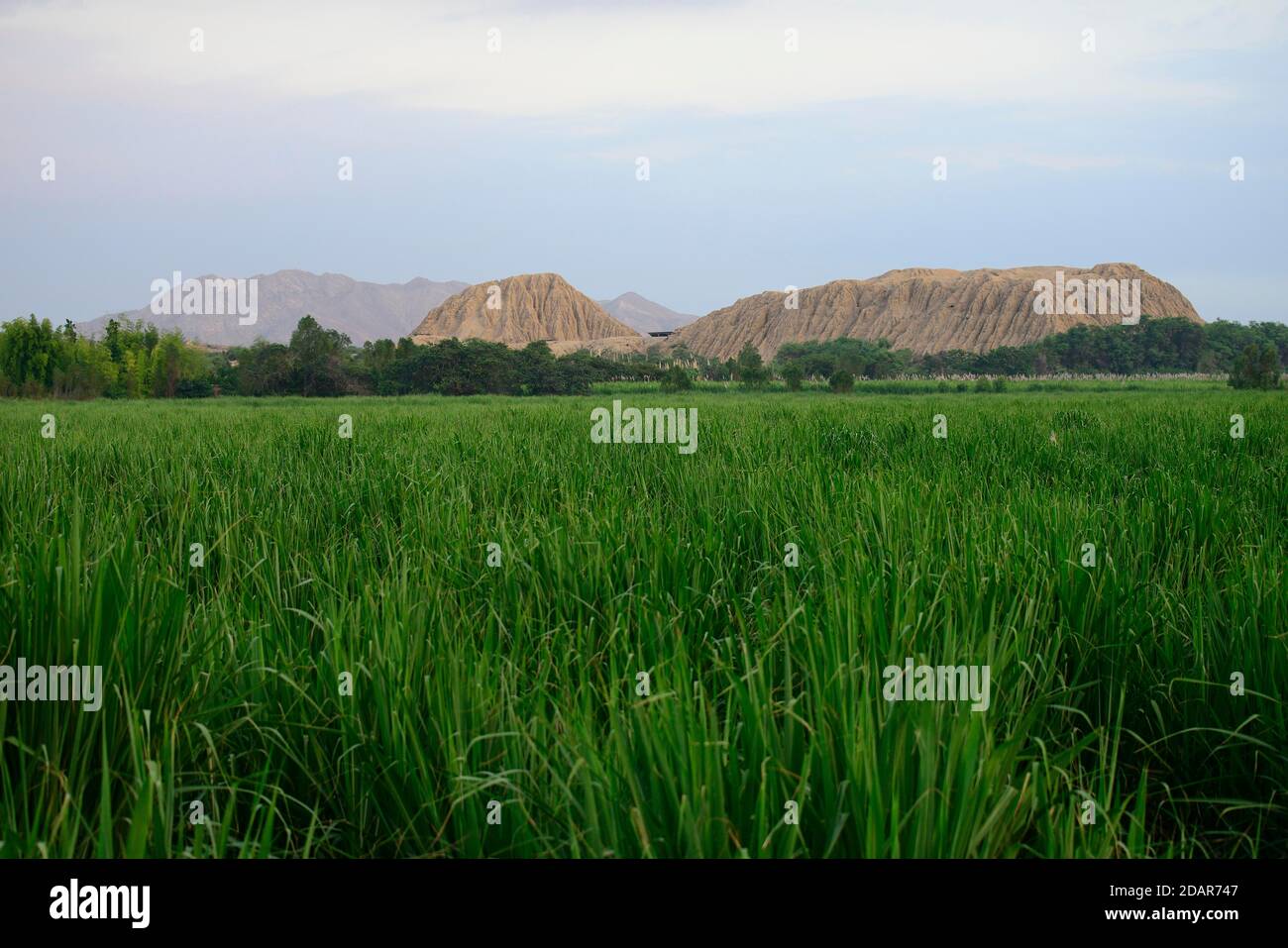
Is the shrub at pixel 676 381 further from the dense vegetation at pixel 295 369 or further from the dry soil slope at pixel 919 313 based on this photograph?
the dry soil slope at pixel 919 313

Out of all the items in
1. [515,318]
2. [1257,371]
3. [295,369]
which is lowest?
[1257,371]

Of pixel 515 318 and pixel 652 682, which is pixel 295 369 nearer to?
pixel 652 682

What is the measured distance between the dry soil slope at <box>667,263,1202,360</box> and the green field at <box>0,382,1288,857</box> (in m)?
141

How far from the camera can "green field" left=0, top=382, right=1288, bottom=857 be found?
175 cm

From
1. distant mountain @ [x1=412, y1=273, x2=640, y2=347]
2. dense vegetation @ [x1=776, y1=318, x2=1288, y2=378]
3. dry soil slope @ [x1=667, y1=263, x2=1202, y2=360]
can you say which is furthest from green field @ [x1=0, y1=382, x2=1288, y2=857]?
distant mountain @ [x1=412, y1=273, x2=640, y2=347]

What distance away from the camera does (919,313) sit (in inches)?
6211

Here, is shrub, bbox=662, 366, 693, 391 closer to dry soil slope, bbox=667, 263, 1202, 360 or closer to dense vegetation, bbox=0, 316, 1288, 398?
dense vegetation, bbox=0, 316, 1288, 398

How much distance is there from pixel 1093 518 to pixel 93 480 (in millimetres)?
6729

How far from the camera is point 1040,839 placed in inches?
72.2

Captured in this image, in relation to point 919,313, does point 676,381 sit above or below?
below

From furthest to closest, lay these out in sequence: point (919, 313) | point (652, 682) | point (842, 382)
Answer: point (919, 313), point (842, 382), point (652, 682)

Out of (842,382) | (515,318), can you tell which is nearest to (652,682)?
(842,382)

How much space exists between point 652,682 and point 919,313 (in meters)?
165
